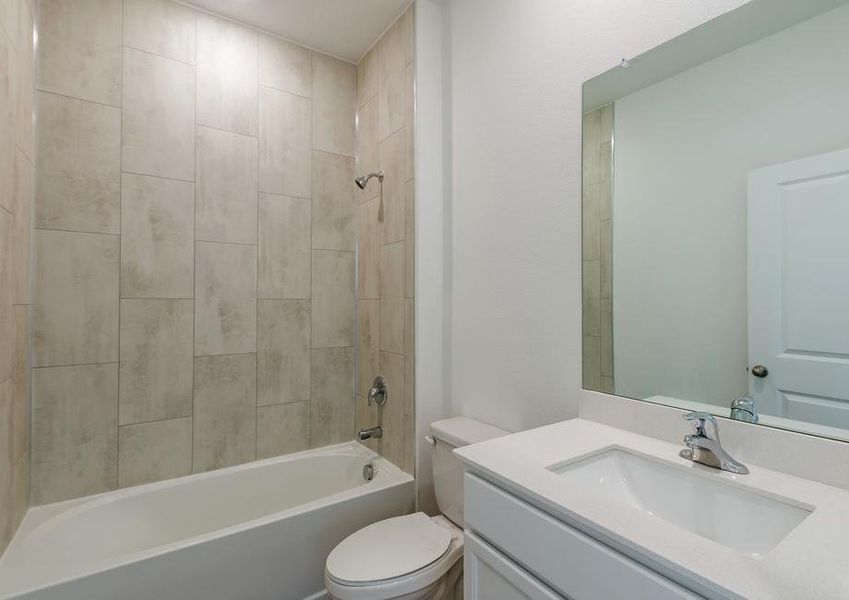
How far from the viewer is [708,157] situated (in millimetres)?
1046

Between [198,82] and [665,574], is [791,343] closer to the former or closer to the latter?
[665,574]

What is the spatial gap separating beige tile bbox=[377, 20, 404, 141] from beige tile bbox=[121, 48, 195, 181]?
91 cm

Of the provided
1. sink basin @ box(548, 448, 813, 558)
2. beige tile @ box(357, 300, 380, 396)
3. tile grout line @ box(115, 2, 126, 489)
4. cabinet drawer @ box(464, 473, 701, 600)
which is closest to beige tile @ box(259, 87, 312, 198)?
tile grout line @ box(115, 2, 126, 489)

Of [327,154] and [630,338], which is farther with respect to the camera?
[327,154]

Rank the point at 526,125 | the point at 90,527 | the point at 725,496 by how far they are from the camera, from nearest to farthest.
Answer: the point at 725,496 < the point at 526,125 < the point at 90,527

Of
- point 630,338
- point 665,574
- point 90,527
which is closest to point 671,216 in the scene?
point 630,338

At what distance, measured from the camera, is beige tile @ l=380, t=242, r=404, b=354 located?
1.98 meters

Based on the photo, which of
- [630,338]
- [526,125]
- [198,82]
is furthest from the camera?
[198,82]

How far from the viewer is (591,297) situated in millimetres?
1293

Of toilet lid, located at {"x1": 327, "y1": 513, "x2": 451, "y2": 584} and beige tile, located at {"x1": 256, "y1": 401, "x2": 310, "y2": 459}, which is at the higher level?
beige tile, located at {"x1": 256, "y1": 401, "x2": 310, "y2": 459}

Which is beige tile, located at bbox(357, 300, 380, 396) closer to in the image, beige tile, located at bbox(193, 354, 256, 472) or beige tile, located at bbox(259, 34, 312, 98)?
beige tile, located at bbox(193, 354, 256, 472)

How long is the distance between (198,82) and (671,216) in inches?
82.8

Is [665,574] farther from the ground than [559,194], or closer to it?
closer to it

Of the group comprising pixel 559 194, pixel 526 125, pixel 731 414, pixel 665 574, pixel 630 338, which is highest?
pixel 526 125
